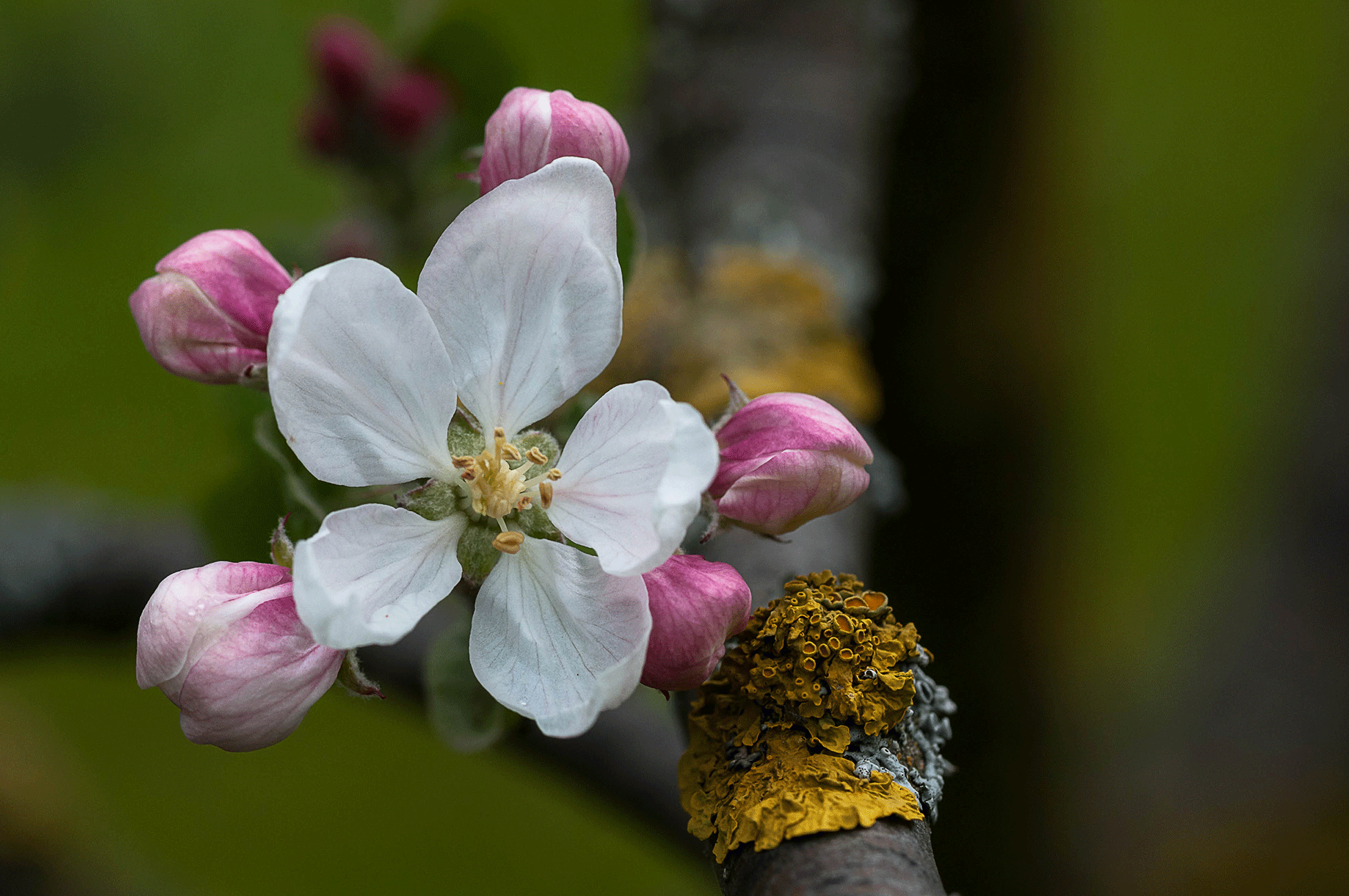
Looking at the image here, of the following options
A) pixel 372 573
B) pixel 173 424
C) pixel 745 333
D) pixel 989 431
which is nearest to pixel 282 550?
pixel 372 573

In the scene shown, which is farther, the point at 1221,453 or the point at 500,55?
the point at 1221,453

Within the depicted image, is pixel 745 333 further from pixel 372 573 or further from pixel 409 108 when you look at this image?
pixel 372 573

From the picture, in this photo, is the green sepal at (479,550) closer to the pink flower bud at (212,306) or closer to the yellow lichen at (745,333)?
the pink flower bud at (212,306)

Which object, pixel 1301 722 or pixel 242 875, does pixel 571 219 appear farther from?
pixel 1301 722

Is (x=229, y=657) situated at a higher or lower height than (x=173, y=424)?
higher

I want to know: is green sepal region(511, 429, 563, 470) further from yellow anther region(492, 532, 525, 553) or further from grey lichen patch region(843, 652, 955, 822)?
grey lichen patch region(843, 652, 955, 822)

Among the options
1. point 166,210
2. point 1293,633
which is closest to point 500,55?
point 166,210
